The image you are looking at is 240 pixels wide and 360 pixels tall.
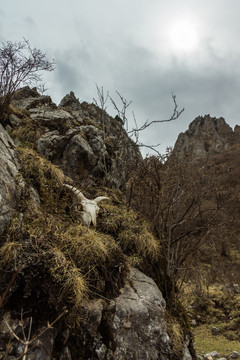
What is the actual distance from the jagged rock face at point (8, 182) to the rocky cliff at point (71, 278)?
0.05 feet

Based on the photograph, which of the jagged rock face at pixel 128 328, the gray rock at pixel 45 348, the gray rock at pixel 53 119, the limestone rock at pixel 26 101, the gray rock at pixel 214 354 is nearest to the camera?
the gray rock at pixel 45 348

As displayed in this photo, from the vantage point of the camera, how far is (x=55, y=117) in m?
8.16

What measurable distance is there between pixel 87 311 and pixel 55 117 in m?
6.85

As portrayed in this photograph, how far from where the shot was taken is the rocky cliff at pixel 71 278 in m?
2.34

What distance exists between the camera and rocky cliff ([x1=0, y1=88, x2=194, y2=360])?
2342 mm

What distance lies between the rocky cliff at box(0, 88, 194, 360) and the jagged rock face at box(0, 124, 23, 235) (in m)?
0.01

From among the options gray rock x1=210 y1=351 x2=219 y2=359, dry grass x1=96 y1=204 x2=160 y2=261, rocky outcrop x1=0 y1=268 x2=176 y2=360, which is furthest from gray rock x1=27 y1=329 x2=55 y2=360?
gray rock x1=210 y1=351 x2=219 y2=359

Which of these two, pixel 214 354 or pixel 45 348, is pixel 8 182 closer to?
pixel 45 348

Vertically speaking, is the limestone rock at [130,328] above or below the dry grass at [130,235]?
below

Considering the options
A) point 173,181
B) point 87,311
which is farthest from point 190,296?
point 87,311

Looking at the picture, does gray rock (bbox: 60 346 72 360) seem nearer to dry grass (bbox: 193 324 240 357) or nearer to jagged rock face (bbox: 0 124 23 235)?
jagged rock face (bbox: 0 124 23 235)

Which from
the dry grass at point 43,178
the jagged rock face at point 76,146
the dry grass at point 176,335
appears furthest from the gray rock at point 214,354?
the dry grass at point 43,178

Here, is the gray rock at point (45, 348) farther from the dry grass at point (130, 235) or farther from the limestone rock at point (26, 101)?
the limestone rock at point (26, 101)

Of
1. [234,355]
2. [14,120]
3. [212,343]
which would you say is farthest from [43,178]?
[212,343]
